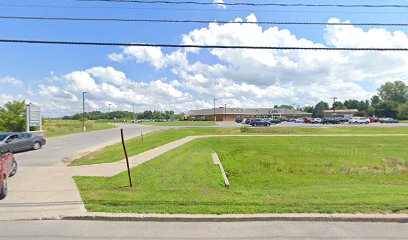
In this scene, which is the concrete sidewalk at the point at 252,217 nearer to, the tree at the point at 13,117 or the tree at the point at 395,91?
the tree at the point at 13,117

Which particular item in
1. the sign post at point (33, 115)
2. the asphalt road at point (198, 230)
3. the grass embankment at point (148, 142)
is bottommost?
the grass embankment at point (148, 142)

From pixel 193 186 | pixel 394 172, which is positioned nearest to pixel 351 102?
pixel 394 172

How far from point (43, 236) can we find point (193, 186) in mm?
4009

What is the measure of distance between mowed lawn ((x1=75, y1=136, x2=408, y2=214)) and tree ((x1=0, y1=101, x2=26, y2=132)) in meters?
28.0

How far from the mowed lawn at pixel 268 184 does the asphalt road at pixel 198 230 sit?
478 mm

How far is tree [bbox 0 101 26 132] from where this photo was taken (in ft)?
102

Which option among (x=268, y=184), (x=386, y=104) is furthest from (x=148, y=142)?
(x=386, y=104)

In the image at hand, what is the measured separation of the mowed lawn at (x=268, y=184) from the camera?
5.46m

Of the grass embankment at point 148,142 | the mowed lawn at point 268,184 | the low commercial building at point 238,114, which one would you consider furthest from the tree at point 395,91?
the mowed lawn at point 268,184

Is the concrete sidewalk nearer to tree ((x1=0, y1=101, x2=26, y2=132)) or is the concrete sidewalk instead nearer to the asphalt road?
the asphalt road

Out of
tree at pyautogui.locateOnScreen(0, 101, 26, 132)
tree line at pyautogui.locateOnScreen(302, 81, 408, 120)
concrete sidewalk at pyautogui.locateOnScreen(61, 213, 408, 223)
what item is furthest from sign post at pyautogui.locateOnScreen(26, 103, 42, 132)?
tree line at pyautogui.locateOnScreen(302, 81, 408, 120)

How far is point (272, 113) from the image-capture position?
10038 cm

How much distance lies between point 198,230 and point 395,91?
134 metres

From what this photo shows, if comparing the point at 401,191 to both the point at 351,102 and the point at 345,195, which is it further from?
the point at 351,102
